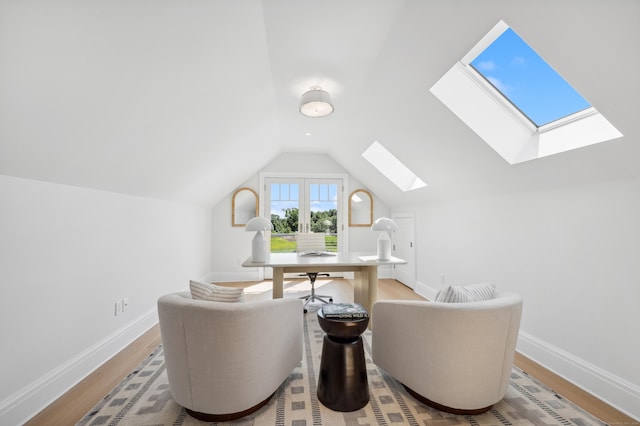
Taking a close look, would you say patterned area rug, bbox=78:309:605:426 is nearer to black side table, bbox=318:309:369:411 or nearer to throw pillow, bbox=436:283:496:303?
black side table, bbox=318:309:369:411

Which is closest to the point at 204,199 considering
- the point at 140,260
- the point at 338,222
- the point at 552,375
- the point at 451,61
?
the point at 140,260

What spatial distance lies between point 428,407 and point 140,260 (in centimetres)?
277

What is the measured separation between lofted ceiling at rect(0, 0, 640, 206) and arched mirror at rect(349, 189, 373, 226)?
2387 millimetres

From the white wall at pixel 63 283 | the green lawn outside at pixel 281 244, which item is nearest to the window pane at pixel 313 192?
the green lawn outside at pixel 281 244

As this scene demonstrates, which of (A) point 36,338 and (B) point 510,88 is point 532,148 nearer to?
(B) point 510,88

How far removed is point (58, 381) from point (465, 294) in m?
Result: 2.60

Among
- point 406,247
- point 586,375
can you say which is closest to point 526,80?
point 586,375

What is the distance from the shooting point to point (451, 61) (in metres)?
1.99

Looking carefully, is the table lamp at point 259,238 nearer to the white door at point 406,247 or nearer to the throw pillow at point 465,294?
the throw pillow at point 465,294

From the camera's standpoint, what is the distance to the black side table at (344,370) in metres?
1.73

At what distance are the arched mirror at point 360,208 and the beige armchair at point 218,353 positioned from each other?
4.19m

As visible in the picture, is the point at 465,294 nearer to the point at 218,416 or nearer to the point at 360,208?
the point at 218,416

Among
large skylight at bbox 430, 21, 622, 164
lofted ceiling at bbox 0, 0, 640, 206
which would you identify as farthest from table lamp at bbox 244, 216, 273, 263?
large skylight at bbox 430, 21, 622, 164

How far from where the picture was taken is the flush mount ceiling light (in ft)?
8.83
